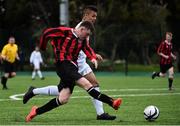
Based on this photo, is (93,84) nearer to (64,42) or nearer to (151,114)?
(64,42)

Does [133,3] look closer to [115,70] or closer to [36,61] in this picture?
[115,70]

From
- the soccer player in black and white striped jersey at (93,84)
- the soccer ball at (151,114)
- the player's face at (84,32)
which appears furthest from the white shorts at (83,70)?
the soccer ball at (151,114)

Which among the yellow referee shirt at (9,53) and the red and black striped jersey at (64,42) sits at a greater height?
the red and black striped jersey at (64,42)

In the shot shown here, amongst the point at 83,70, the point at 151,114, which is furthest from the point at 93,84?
the point at 151,114

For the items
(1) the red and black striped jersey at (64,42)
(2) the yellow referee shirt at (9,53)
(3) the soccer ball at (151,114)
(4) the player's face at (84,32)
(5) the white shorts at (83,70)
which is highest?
(4) the player's face at (84,32)

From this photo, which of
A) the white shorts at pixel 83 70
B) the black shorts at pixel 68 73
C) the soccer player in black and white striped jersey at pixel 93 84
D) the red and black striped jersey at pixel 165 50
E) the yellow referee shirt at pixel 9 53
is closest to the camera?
the black shorts at pixel 68 73

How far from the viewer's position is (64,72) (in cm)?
1072

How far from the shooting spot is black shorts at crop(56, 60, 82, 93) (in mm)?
10633

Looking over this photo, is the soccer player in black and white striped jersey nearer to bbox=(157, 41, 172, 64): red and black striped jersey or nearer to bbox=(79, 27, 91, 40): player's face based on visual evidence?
bbox=(79, 27, 91, 40): player's face

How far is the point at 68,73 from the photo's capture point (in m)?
10.7

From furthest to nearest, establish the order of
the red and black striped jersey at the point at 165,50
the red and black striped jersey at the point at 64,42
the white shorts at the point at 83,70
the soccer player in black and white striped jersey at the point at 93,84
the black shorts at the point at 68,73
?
the red and black striped jersey at the point at 165,50 → the white shorts at the point at 83,70 → the soccer player in black and white striped jersey at the point at 93,84 → the red and black striped jersey at the point at 64,42 → the black shorts at the point at 68,73

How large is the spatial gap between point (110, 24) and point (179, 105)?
29801 millimetres

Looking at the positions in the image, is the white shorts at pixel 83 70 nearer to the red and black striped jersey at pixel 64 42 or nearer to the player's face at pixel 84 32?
the red and black striped jersey at pixel 64 42

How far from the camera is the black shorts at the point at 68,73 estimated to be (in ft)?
34.9
